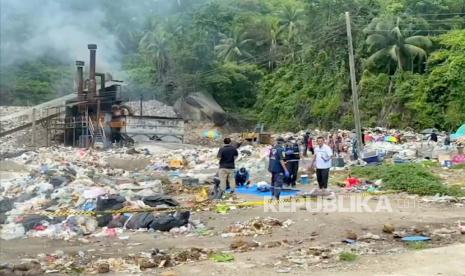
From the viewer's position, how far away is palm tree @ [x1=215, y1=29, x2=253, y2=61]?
5006cm

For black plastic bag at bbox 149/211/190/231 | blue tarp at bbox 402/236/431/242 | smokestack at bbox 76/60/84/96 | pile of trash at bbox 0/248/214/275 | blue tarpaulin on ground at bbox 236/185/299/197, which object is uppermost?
smokestack at bbox 76/60/84/96

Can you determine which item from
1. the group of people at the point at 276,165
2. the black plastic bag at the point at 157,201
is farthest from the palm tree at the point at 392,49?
the black plastic bag at the point at 157,201

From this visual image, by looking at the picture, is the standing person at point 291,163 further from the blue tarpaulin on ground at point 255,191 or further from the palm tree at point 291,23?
the palm tree at point 291,23

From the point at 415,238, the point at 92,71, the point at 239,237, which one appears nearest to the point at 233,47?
the point at 92,71

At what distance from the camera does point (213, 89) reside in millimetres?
46156

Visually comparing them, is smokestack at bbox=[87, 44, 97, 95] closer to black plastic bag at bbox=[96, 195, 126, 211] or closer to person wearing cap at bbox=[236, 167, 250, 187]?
person wearing cap at bbox=[236, 167, 250, 187]

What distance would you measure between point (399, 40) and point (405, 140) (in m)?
11.1

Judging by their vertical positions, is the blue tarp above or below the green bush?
below

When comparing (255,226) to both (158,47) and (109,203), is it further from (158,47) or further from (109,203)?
(158,47)

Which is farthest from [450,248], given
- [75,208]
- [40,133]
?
[40,133]

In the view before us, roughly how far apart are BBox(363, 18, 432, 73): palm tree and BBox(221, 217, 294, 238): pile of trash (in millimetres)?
28895

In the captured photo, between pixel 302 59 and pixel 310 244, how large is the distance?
120 feet

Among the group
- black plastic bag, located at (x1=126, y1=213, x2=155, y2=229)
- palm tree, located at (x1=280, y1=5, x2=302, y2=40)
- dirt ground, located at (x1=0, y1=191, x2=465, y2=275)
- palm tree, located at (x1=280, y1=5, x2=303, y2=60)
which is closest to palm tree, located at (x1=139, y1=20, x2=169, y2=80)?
palm tree, located at (x1=280, y1=5, x2=303, y2=60)

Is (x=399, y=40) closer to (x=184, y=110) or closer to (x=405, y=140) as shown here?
(x=405, y=140)
